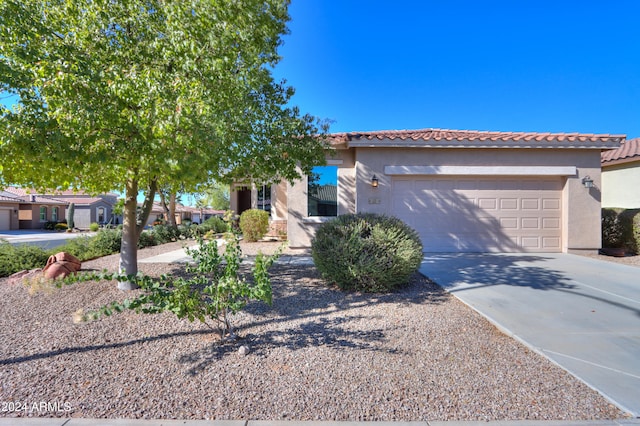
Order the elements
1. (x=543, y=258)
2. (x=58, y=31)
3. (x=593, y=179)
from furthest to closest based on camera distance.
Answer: (x=593, y=179) < (x=543, y=258) < (x=58, y=31)

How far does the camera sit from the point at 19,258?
280 inches

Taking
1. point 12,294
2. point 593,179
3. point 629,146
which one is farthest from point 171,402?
point 629,146

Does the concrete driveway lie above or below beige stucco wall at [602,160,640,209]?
below

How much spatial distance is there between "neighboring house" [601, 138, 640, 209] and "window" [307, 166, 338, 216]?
435 inches

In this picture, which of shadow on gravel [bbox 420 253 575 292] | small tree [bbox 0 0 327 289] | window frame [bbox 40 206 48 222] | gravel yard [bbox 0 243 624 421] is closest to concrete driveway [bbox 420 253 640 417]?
shadow on gravel [bbox 420 253 575 292]

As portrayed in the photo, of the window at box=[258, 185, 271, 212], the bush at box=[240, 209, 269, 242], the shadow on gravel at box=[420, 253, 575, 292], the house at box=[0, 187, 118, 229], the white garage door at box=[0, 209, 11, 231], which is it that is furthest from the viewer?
the house at box=[0, 187, 118, 229]

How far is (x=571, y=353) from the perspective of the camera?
3432 mm

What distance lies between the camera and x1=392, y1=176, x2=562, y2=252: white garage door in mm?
9727

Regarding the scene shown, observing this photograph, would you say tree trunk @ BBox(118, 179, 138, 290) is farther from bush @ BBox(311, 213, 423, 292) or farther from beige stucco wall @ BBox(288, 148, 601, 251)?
beige stucco wall @ BBox(288, 148, 601, 251)

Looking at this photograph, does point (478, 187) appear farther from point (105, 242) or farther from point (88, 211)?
point (88, 211)

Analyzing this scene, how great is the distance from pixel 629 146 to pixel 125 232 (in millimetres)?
19484

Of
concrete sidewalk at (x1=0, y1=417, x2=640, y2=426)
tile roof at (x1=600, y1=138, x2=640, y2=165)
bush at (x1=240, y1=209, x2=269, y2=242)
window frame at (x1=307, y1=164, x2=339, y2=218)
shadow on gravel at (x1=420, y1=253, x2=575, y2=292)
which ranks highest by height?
tile roof at (x1=600, y1=138, x2=640, y2=165)

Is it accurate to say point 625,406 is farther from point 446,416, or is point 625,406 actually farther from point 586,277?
point 586,277

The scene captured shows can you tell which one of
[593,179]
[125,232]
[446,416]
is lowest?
[446,416]
